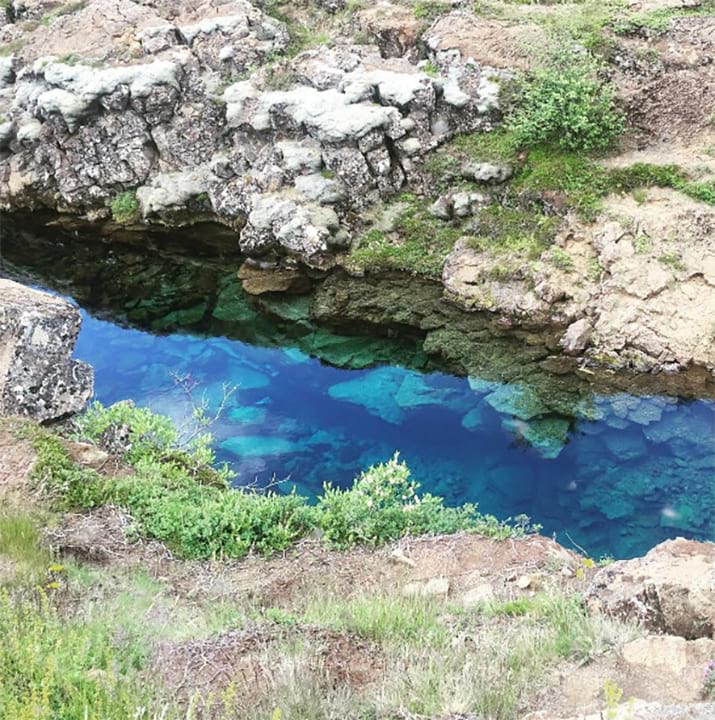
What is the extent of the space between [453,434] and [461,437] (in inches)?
7.0

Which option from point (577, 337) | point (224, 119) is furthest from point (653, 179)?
point (224, 119)

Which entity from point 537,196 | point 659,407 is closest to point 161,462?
point 659,407

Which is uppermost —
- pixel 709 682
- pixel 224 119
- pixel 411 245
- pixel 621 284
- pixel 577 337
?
pixel 224 119

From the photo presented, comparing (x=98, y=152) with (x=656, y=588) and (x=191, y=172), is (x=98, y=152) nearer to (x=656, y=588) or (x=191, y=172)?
(x=191, y=172)

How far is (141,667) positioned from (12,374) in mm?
7097

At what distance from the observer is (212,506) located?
34.3 feet

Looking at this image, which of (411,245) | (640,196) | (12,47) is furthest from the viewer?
(12,47)

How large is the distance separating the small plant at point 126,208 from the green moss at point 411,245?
24.1 ft

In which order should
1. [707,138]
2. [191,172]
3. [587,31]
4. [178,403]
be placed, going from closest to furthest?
[178,403]
[707,138]
[587,31]
[191,172]

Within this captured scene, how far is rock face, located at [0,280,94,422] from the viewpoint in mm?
11711

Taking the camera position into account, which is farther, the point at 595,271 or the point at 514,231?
the point at 514,231

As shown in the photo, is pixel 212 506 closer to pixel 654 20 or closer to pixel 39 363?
pixel 39 363

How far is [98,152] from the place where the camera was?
23.1 meters

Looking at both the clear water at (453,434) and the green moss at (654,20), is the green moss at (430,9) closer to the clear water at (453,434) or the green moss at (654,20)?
the green moss at (654,20)
